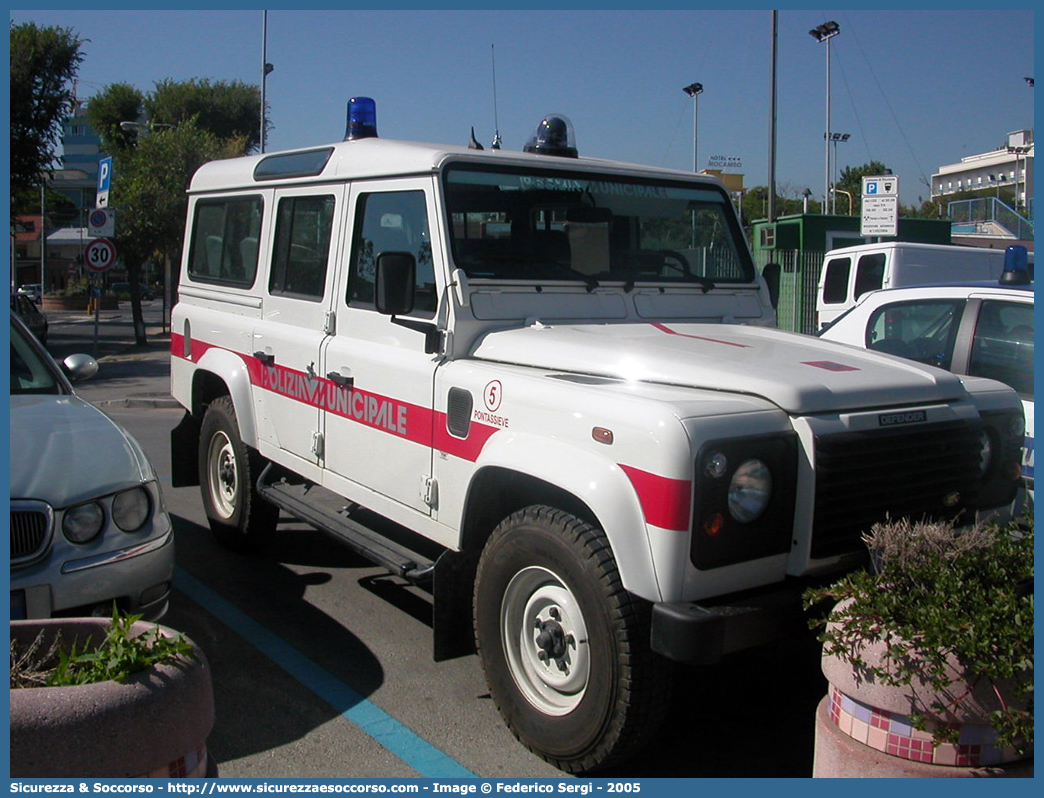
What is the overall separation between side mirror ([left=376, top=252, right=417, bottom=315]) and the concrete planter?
193 cm

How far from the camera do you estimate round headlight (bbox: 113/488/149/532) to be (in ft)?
13.3

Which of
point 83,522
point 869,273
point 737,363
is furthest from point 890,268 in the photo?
point 83,522

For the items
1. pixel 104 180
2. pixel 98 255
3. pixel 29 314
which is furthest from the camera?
pixel 29 314

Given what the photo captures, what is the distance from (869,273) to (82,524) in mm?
12200

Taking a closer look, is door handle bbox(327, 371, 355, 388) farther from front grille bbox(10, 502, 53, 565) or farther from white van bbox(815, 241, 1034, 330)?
white van bbox(815, 241, 1034, 330)

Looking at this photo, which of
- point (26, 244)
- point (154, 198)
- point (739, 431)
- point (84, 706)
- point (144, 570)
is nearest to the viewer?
point (84, 706)

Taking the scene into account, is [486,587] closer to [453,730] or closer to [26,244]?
[453,730]

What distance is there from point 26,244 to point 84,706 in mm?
78232

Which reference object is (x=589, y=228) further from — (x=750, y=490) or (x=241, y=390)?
(x=241, y=390)

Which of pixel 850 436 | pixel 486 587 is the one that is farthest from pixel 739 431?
pixel 486 587

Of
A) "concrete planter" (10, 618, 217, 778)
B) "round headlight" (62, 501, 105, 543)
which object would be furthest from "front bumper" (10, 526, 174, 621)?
"concrete planter" (10, 618, 217, 778)

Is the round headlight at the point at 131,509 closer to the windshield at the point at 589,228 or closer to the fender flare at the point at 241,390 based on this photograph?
the fender flare at the point at 241,390

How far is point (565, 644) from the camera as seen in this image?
344 centimetres

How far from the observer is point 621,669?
10.2ft
